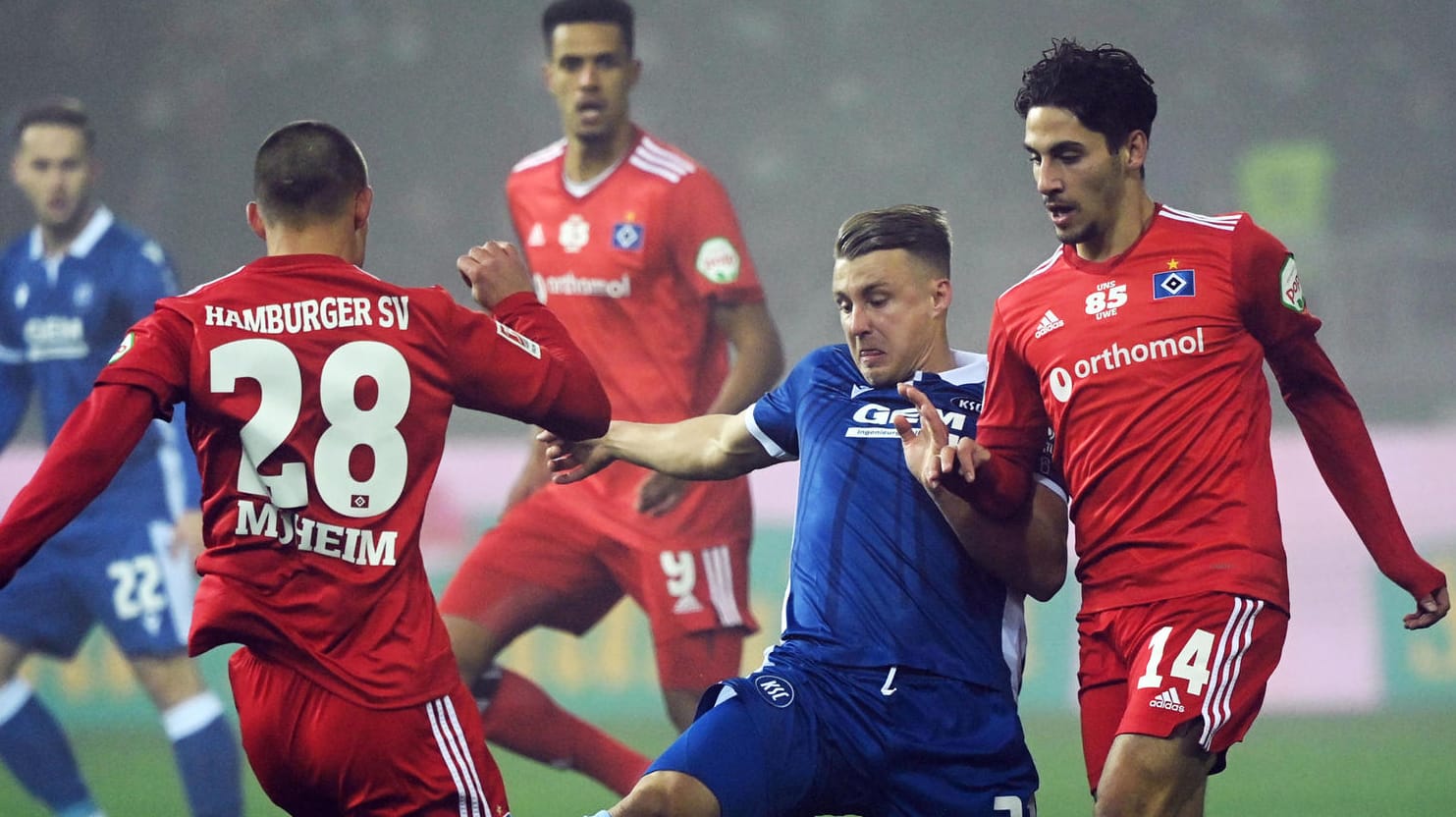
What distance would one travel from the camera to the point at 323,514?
9.52ft

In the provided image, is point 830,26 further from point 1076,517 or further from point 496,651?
point 1076,517

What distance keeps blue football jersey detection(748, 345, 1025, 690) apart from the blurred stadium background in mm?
2856

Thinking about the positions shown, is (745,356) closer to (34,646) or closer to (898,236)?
(898,236)

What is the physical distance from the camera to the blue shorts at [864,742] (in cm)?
326

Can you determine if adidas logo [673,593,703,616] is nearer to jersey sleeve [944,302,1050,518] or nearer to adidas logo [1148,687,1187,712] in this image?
jersey sleeve [944,302,1050,518]

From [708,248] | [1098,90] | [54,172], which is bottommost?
[1098,90]

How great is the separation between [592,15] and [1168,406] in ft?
11.3

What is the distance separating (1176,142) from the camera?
6.78 metres

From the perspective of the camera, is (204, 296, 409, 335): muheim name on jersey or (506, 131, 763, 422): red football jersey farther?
(506, 131, 763, 422): red football jersey

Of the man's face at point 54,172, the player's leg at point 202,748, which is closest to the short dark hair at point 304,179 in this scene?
the player's leg at point 202,748

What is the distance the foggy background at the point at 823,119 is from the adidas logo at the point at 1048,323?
344 centimetres

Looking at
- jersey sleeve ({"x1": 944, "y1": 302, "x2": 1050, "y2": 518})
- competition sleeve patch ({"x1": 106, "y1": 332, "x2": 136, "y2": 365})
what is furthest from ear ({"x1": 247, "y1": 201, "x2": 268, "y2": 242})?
jersey sleeve ({"x1": 944, "y1": 302, "x2": 1050, "y2": 518})

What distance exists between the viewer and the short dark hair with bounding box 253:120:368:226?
3033 mm

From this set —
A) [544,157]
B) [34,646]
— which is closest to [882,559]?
[544,157]
